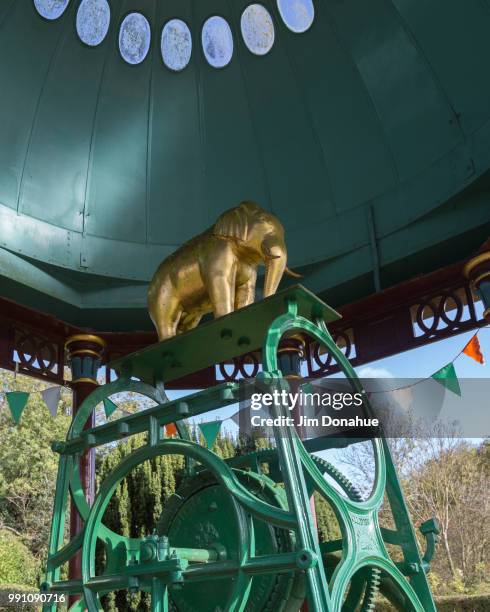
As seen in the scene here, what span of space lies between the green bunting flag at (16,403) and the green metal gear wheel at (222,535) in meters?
2.47

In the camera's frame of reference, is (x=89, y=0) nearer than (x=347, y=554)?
No

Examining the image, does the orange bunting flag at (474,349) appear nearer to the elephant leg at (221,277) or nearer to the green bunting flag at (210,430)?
the green bunting flag at (210,430)

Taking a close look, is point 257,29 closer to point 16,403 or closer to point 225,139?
point 225,139

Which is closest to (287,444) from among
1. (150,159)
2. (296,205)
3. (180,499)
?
(180,499)

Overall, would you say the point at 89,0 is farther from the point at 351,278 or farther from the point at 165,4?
the point at 351,278

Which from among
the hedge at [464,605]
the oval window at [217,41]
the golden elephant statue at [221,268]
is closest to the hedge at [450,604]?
the hedge at [464,605]

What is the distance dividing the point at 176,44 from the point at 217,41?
0.40 m

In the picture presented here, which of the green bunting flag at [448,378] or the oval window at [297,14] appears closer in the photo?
the green bunting flag at [448,378]

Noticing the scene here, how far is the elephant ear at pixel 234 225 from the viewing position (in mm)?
3818

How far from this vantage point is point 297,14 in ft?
20.6

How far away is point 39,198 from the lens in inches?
247

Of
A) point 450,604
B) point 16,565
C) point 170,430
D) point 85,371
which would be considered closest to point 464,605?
point 450,604

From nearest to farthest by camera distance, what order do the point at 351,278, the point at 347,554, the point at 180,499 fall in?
the point at 347,554 < the point at 180,499 < the point at 351,278

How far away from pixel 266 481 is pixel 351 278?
314 centimetres
